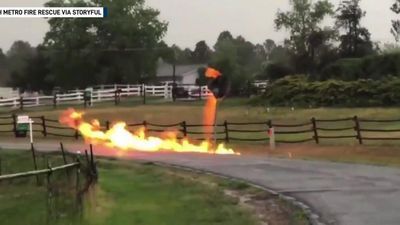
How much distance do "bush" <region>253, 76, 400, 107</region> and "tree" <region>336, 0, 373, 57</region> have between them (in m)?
20.9

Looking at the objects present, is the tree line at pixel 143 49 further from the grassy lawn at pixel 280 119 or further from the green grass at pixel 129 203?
the green grass at pixel 129 203

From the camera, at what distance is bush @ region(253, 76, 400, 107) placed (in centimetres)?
4909

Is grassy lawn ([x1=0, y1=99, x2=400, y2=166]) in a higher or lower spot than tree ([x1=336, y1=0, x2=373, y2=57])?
lower

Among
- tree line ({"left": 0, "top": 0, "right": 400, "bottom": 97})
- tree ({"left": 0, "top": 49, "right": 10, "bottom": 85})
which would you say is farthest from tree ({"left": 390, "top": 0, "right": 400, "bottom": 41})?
tree ({"left": 0, "top": 49, "right": 10, "bottom": 85})

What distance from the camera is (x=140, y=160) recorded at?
2600cm

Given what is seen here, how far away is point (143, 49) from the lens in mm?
89688

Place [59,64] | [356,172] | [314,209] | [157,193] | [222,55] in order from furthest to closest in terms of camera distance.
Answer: [59,64] < [222,55] < [356,172] < [157,193] < [314,209]

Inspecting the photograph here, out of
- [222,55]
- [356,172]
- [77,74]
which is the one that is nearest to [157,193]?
[356,172]

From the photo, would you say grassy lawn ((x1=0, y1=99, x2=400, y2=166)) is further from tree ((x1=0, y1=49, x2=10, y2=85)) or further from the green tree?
tree ((x1=0, y1=49, x2=10, y2=85))

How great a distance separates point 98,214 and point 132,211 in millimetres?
720

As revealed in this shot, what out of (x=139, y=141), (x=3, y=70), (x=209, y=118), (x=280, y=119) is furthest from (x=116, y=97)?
(x=3, y=70)

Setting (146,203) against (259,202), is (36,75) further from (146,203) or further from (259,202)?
(259,202)

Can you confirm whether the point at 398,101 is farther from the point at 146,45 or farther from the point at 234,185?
the point at 146,45

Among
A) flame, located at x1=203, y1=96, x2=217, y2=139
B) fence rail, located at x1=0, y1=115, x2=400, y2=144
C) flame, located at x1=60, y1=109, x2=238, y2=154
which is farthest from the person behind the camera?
flame, located at x1=203, y1=96, x2=217, y2=139
